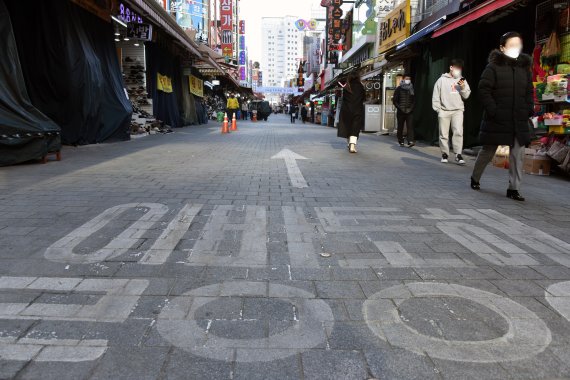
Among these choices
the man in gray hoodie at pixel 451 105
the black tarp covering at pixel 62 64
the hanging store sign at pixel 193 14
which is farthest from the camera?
the hanging store sign at pixel 193 14

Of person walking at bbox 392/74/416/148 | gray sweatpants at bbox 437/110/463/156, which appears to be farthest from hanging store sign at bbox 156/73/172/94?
gray sweatpants at bbox 437/110/463/156

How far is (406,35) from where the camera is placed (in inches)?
661

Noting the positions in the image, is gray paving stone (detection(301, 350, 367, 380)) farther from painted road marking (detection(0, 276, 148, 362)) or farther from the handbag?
the handbag

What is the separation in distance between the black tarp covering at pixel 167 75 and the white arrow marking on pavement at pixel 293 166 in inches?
434

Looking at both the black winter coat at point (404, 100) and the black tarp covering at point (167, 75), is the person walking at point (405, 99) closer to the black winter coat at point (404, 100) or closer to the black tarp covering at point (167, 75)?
the black winter coat at point (404, 100)

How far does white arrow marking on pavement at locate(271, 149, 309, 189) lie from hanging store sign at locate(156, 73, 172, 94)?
1130 cm

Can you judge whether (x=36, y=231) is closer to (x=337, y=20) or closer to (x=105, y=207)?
(x=105, y=207)

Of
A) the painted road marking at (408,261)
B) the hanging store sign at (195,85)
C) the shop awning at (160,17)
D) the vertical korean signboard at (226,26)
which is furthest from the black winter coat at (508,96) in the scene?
the vertical korean signboard at (226,26)

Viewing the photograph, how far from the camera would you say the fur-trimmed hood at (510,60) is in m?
5.79

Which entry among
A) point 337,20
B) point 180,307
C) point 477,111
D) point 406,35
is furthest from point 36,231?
point 337,20

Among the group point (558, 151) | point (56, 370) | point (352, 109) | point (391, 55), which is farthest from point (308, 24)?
point (56, 370)

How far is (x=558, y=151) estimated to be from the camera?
7.82m

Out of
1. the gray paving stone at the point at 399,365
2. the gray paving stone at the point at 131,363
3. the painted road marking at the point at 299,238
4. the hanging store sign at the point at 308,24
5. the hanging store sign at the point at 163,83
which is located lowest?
the gray paving stone at the point at 399,365

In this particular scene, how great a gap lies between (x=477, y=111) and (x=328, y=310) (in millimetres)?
10544
